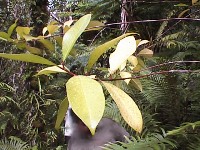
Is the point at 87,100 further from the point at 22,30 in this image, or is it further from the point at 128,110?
the point at 22,30

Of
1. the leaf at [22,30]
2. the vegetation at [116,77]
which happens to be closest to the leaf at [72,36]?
→ the vegetation at [116,77]

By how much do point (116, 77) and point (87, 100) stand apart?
1.05ft

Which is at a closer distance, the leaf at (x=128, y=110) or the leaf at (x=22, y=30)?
the leaf at (x=128, y=110)

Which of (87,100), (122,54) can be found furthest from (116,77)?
(87,100)

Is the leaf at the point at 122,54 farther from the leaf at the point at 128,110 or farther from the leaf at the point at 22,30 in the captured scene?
the leaf at the point at 22,30

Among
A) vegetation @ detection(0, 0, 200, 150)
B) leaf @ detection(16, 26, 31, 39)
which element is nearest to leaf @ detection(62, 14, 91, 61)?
vegetation @ detection(0, 0, 200, 150)

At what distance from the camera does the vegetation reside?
0.37 m

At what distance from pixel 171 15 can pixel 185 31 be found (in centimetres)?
16

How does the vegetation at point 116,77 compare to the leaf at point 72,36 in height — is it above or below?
below

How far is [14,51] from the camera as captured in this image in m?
2.75

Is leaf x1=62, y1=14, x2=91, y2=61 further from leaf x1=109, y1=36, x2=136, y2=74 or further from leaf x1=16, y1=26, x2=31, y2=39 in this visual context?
leaf x1=16, y1=26, x2=31, y2=39

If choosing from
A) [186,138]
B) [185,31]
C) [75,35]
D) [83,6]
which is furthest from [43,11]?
[75,35]

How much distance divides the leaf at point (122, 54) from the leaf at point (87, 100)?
0.08 metres

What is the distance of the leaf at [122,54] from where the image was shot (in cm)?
41
